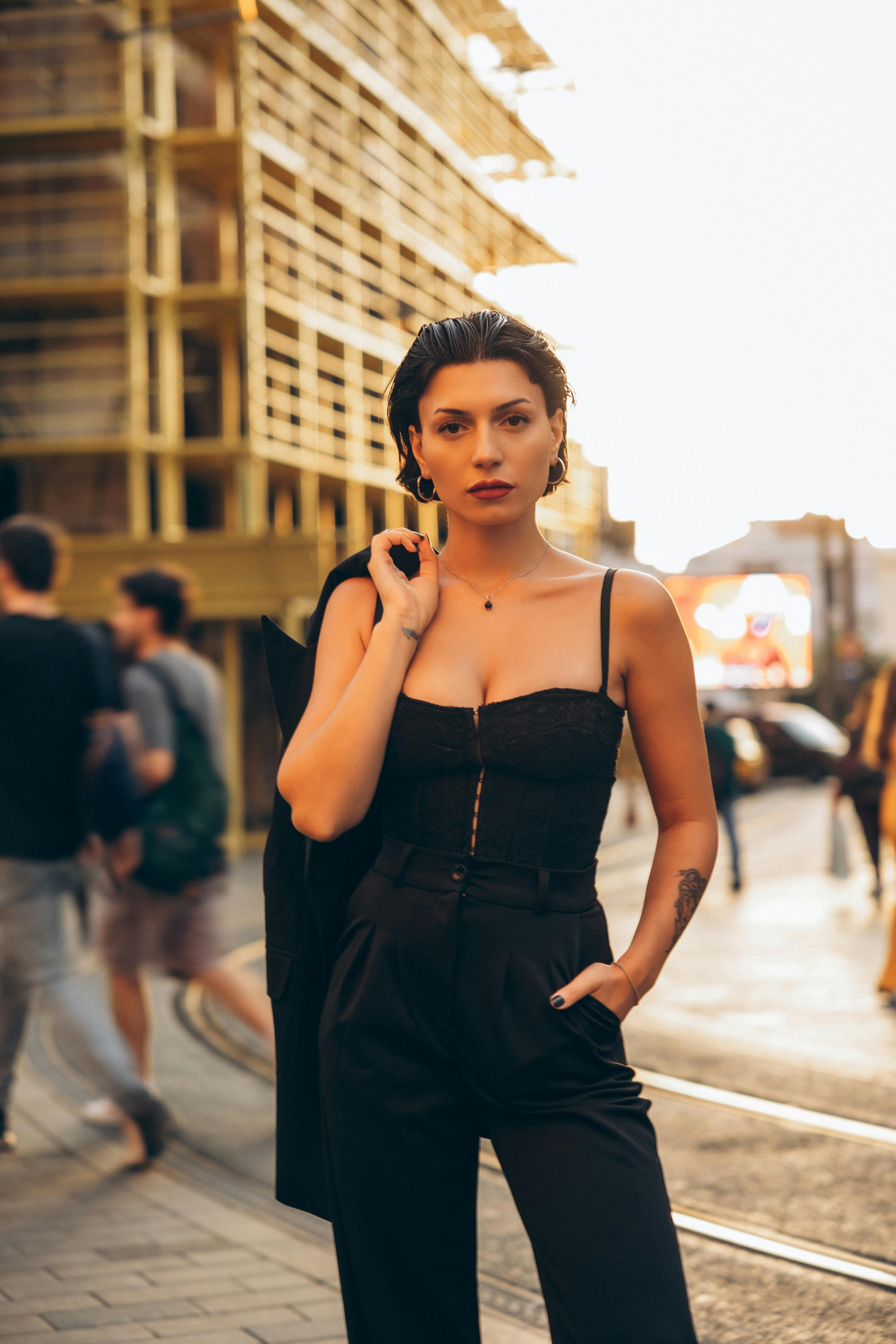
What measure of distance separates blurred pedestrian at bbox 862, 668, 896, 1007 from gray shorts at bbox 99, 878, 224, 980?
3482 mm

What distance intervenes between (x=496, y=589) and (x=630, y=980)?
63cm

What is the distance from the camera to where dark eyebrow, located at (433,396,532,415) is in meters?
2.17

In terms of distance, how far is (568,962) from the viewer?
2076 mm

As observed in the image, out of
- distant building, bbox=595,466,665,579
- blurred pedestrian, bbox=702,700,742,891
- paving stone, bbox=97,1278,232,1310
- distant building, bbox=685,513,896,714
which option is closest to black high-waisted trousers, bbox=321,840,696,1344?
paving stone, bbox=97,1278,232,1310

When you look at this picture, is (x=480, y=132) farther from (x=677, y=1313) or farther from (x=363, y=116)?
(x=677, y=1313)

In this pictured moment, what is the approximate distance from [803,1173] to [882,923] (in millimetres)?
6262

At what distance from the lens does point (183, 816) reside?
214 inches

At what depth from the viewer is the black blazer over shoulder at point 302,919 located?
2.27 metres

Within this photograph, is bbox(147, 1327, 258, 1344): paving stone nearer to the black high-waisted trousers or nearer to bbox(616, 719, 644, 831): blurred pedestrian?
the black high-waisted trousers

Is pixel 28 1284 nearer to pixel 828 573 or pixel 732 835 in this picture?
pixel 732 835

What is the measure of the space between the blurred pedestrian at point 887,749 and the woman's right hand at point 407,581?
5334mm

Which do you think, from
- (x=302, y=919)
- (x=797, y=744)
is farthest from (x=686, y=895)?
(x=797, y=744)

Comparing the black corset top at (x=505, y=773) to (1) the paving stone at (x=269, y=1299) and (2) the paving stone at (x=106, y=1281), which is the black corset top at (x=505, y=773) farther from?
(2) the paving stone at (x=106, y=1281)

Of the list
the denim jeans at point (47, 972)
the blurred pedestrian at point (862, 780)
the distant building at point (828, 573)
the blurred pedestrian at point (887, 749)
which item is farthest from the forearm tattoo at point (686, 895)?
the distant building at point (828, 573)
